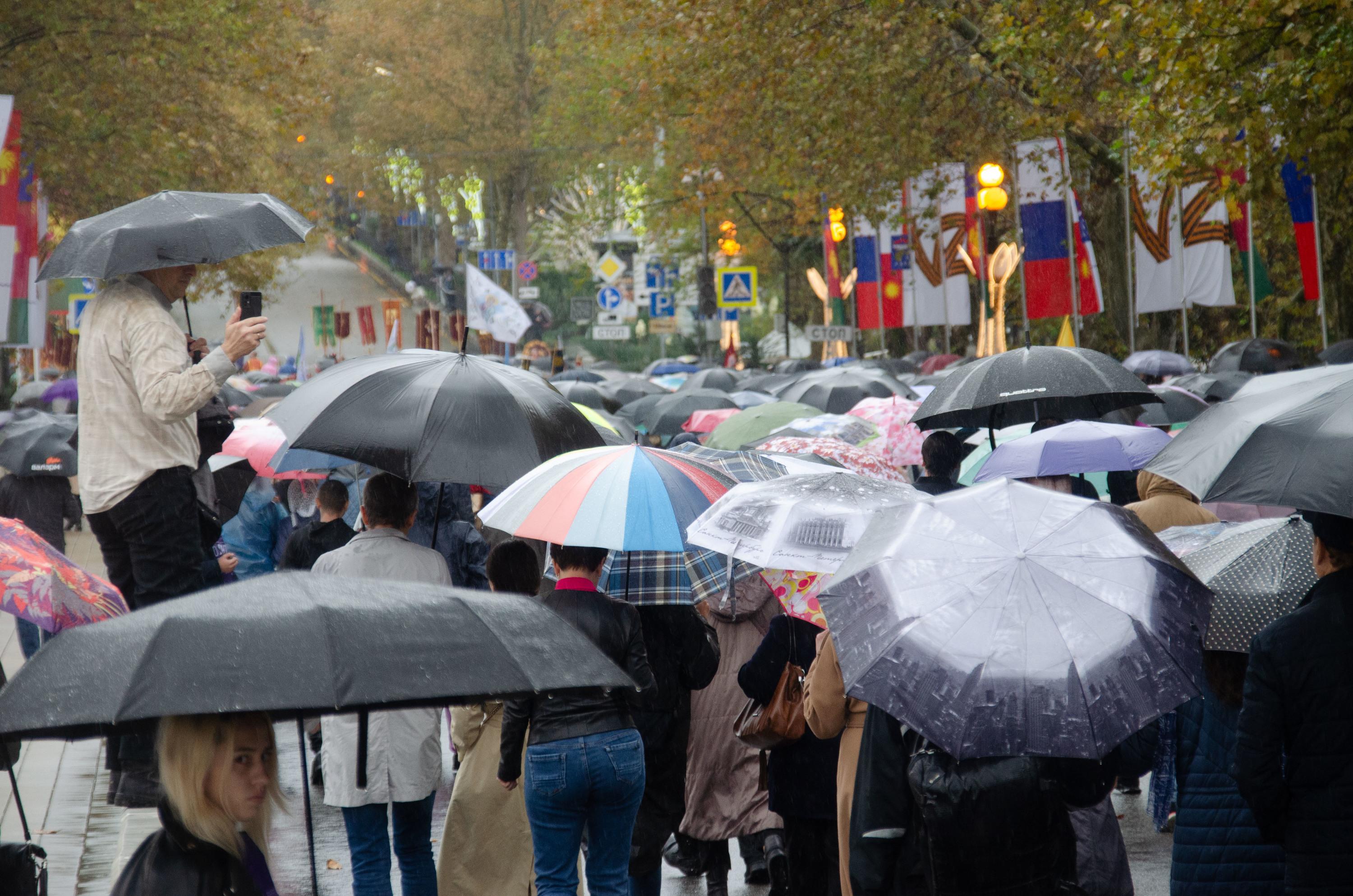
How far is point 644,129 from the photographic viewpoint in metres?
27.4

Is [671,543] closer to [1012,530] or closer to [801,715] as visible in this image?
[801,715]

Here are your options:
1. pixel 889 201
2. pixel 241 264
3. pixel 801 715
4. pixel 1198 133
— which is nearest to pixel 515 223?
pixel 241 264

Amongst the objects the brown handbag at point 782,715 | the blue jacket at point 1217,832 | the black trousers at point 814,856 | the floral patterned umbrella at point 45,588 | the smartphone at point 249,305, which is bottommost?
the black trousers at point 814,856

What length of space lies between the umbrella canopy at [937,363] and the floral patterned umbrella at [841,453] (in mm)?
19279

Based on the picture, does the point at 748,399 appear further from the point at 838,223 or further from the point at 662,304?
the point at 662,304

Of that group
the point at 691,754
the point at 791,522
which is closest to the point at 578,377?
the point at 691,754

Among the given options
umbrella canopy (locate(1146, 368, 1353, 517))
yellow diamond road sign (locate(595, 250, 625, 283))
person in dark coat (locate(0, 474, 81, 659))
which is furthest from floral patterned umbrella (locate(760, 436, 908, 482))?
yellow diamond road sign (locate(595, 250, 625, 283))

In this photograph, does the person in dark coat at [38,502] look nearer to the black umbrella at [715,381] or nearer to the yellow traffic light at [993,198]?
the black umbrella at [715,381]

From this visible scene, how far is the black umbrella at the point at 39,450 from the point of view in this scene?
11.4 metres

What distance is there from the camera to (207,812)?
289 cm

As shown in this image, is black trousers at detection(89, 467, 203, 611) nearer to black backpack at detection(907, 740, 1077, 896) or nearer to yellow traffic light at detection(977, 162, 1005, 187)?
black backpack at detection(907, 740, 1077, 896)

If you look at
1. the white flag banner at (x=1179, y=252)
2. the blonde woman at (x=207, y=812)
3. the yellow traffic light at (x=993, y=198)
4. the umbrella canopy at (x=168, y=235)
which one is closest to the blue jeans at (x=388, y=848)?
the umbrella canopy at (x=168, y=235)

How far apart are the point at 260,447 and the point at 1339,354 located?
10.2m

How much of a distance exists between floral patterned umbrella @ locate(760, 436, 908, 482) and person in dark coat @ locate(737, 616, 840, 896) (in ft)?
6.35
